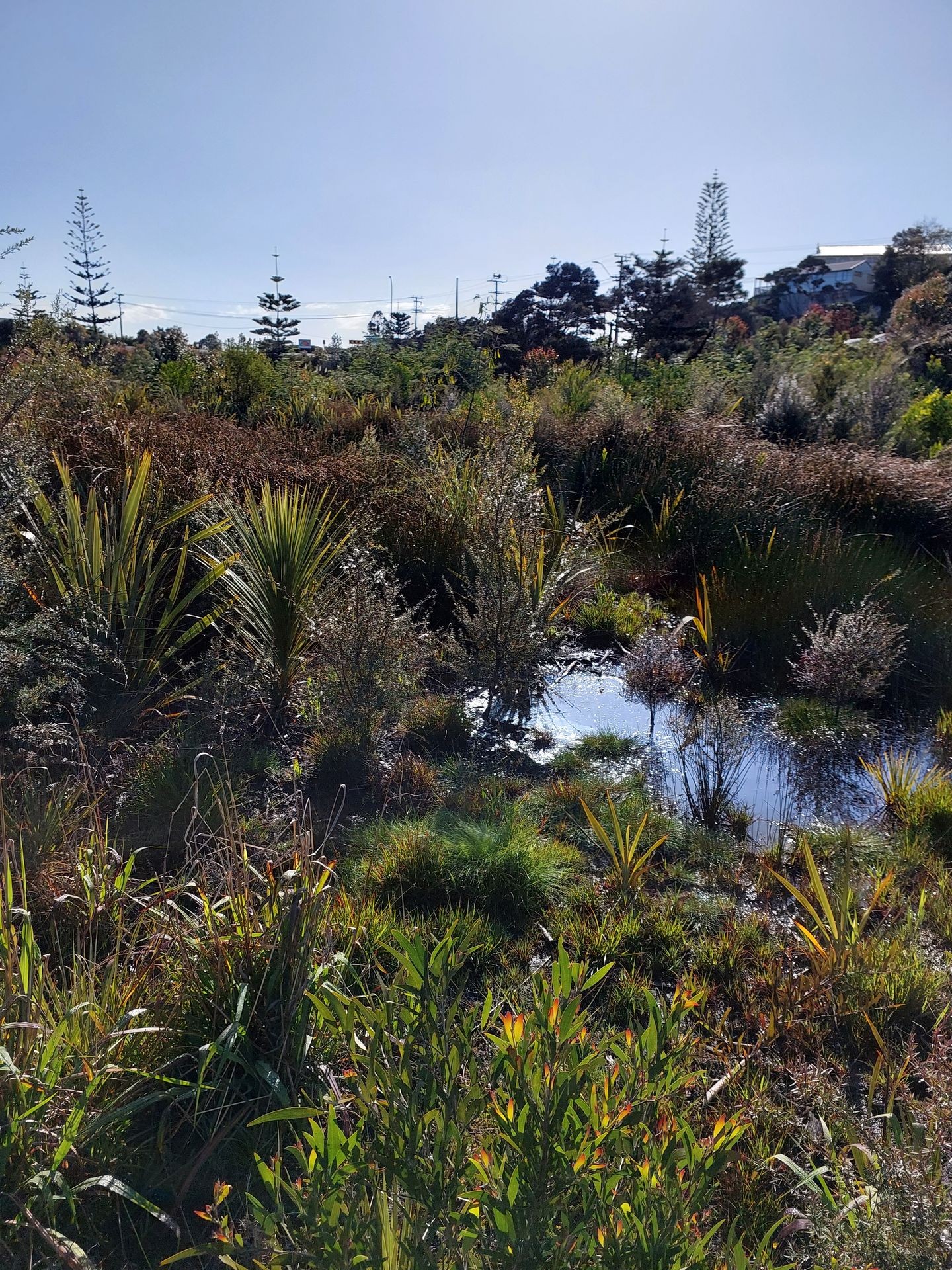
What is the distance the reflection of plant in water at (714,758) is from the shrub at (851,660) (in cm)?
49

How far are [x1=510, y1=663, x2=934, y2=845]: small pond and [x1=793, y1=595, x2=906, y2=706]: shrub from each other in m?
0.19

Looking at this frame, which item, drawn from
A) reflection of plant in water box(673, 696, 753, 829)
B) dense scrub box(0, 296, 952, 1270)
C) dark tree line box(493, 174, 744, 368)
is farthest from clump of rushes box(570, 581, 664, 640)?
dark tree line box(493, 174, 744, 368)

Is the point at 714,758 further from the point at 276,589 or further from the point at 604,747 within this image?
the point at 276,589

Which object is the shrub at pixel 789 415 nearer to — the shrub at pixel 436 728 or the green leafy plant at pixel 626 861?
the shrub at pixel 436 728

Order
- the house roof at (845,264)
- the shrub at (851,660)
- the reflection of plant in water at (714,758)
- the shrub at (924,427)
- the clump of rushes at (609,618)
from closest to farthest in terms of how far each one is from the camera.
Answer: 1. the reflection of plant in water at (714,758)
2. the shrub at (851,660)
3. the clump of rushes at (609,618)
4. the shrub at (924,427)
5. the house roof at (845,264)

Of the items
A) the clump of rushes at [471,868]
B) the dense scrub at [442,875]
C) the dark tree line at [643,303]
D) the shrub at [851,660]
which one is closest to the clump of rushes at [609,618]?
the dense scrub at [442,875]

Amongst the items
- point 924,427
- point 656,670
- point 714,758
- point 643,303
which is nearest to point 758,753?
point 714,758

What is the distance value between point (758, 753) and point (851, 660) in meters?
0.66

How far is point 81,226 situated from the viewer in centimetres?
3353

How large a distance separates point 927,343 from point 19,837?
20.2 metres

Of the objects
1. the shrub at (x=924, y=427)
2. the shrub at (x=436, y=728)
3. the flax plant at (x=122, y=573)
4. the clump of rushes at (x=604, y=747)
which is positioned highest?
the shrub at (x=924, y=427)

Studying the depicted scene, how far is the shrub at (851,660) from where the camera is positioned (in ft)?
13.5

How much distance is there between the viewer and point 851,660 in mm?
4145

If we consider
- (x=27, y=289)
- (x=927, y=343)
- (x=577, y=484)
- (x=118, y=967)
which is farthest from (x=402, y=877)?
(x=927, y=343)
